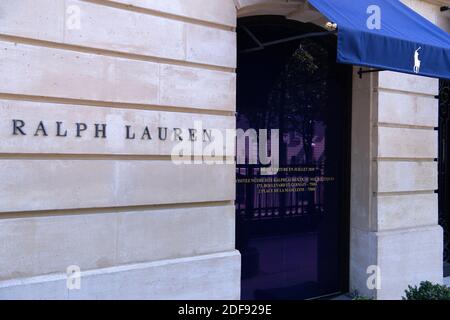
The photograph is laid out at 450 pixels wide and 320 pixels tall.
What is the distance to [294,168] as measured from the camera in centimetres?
738

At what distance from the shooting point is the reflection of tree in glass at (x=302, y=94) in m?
7.26

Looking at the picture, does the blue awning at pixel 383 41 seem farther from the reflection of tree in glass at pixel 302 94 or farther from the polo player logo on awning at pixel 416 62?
the reflection of tree in glass at pixel 302 94

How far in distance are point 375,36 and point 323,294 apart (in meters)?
4.34

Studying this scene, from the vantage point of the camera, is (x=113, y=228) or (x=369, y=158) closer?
(x=113, y=228)

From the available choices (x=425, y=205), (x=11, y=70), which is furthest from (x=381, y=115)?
(x=11, y=70)

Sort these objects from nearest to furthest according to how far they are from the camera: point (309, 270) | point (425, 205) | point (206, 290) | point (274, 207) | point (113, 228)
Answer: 1. point (113, 228)
2. point (206, 290)
3. point (274, 207)
4. point (309, 270)
5. point (425, 205)

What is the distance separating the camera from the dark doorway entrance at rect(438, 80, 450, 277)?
31.7ft

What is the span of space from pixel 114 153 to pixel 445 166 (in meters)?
7.39

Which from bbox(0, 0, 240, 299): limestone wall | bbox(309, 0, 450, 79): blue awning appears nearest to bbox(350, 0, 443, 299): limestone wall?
bbox(309, 0, 450, 79): blue awning

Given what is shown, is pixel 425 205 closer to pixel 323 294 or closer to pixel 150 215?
pixel 323 294

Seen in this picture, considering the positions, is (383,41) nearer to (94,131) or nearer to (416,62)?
(416,62)

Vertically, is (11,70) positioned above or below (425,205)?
above

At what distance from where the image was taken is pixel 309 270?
25.2 ft

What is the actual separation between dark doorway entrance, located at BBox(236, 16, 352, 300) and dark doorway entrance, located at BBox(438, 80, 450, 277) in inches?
113
